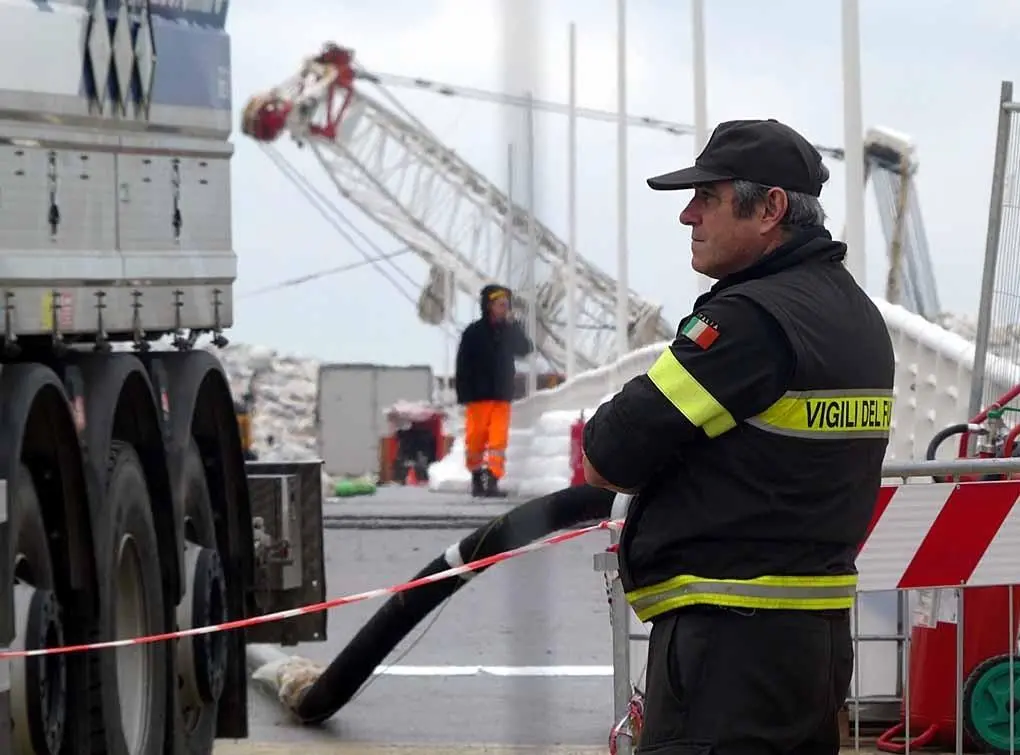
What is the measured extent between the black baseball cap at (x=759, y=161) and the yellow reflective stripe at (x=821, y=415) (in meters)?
0.40

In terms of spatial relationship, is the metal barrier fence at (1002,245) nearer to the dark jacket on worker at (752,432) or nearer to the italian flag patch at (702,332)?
the dark jacket on worker at (752,432)

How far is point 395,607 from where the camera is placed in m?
9.29

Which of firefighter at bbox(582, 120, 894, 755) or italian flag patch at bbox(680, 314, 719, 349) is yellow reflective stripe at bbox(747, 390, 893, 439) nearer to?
firefighter at bbox(582, 120, 894, 755)

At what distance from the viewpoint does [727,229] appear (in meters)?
4.32

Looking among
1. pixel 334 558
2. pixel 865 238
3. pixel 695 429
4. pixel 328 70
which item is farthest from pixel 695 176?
pixel 328 70

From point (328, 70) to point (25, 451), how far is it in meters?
28.7

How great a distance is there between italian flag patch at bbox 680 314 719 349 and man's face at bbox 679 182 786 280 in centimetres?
19

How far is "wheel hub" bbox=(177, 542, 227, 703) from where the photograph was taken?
817 centimetres

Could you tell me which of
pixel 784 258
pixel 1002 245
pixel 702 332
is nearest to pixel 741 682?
pixel 702 332

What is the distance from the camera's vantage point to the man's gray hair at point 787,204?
4.29 meters

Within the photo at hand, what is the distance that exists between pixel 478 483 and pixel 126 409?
14685 millimetres

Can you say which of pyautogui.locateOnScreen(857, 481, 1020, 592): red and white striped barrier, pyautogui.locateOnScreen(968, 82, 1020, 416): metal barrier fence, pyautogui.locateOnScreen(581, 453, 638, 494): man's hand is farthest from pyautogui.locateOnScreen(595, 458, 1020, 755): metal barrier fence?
pyautogui.locateOnScreen(968, 82, 1020, 416): metal barrier fence

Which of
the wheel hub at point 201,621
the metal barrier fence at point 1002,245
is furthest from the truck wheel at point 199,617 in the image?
the metal barrier fence at point 1002,245

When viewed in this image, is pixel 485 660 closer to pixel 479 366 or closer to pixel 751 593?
pixel 751 593
